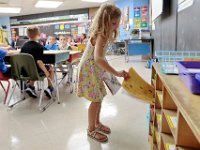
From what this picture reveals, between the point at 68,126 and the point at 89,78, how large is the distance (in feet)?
2.24

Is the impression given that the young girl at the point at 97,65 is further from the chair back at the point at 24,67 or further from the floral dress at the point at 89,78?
the chair back at the point at 24,67

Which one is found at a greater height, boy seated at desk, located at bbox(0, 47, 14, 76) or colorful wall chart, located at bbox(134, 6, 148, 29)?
colorful wall chart, located at bbox(134, 6, 148, 29)

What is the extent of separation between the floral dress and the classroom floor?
254 millimetres

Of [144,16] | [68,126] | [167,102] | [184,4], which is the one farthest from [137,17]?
[167,102]

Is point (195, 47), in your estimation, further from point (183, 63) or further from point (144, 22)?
point (144, 22)

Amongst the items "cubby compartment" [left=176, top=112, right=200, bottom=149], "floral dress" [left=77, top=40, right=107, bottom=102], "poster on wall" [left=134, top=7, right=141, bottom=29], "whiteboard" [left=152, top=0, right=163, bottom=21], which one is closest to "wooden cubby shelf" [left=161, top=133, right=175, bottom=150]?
"cubby compartment" [left=176, top=112, right=200, bottom=149]

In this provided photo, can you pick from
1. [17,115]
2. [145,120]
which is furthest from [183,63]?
[17,115]

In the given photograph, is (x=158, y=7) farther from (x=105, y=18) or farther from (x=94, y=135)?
(x=94, y=135)

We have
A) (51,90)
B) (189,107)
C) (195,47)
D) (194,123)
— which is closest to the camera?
(194,123)

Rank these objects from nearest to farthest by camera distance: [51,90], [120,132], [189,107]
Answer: [189,107] → [120,132] → [51,90]

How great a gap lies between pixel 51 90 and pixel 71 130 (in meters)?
1.43

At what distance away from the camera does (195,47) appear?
1925 millimetres

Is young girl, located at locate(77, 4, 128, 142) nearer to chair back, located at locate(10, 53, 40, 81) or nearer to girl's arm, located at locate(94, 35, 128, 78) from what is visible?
girl's arm, located at locate(94, 35, 128, 78)

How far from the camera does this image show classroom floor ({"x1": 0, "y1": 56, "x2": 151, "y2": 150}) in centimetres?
184
